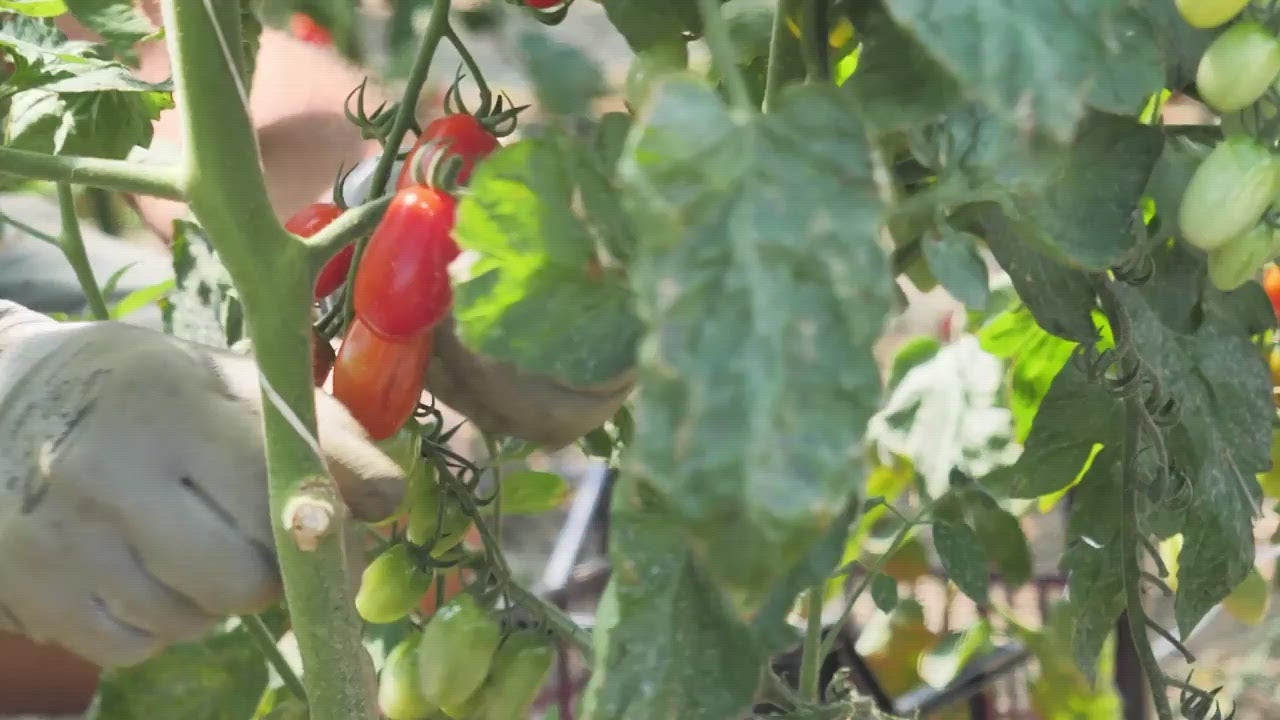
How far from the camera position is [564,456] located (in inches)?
76.8

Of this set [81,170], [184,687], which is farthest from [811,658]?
[81,170]

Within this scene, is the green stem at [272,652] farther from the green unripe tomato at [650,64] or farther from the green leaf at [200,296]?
the green unripe tomato at [650,64]

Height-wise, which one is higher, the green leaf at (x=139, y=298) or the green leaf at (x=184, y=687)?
the green leaf at (x=139, y=298)

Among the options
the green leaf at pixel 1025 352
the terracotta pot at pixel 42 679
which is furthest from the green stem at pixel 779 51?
the terracotta pot at pixel 42 679

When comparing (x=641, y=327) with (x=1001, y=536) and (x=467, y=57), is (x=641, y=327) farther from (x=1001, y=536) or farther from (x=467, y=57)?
(x=1001, y=536)

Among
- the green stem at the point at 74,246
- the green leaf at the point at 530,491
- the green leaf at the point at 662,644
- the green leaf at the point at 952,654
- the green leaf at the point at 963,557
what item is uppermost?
the green leaf at the point at 662,644

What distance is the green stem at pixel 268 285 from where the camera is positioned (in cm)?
34

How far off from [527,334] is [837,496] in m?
0.10

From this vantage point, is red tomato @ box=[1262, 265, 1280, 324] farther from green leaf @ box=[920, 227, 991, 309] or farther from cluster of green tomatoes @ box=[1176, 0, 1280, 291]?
green leaf @ box=[920, 227, 991, 309]

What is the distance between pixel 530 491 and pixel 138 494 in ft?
0.91

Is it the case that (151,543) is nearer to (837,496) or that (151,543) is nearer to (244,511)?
(244,511)

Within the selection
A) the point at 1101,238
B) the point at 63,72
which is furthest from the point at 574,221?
the point at 63,72

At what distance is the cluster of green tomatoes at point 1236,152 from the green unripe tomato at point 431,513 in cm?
30

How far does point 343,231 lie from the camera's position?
0.38 meters
